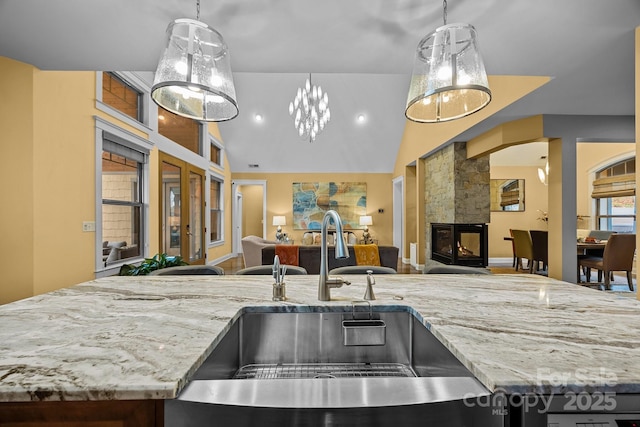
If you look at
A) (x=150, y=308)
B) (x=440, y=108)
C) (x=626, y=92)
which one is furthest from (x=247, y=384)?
(x=626, y=92)

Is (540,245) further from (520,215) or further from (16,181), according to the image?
(16,181)

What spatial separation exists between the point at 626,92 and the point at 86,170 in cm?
583

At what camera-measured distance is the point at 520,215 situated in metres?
7.56

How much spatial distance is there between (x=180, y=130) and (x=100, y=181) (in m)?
2.53

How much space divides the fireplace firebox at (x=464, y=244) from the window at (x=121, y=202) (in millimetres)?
4844

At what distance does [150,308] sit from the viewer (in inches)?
45.2

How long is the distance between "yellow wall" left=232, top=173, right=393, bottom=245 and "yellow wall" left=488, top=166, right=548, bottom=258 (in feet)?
8.47

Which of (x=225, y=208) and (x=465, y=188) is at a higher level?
(x=465, y=188)

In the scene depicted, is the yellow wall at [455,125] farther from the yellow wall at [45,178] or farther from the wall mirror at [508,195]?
the yellow wall at [45,178]

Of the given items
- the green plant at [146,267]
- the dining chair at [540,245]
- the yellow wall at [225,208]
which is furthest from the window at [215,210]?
the dining chair at [540,245]

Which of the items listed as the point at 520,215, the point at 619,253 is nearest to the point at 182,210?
the point at 619,253

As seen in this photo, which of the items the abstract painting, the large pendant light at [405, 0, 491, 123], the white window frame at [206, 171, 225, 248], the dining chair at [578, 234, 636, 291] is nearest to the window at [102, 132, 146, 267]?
the white window frame at [206, 171, 225, 248]

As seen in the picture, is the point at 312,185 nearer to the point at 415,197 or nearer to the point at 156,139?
the point at 415,197

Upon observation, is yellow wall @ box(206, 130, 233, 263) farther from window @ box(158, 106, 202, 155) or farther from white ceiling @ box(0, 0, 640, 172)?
white ceiling @ box(0, 0, 640, 172)
